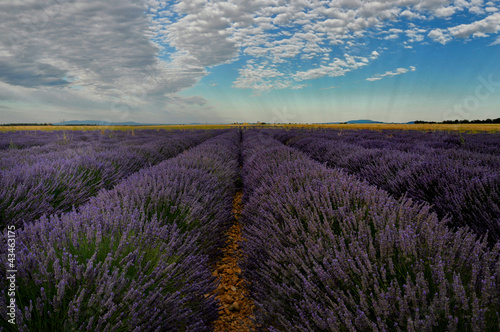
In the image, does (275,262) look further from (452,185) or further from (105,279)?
(452,185)

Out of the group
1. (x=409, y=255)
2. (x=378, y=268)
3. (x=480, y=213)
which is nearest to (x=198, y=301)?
(x=378, y=268)

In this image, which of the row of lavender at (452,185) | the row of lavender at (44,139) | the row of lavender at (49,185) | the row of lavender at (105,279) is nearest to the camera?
the row of lavender at (105,279)

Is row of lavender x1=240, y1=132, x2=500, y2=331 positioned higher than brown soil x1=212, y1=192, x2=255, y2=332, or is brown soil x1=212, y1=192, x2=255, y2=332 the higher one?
row of lavender x1=240, y1=132, x2=500, y2=331

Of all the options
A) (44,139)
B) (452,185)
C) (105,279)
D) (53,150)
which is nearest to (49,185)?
(105,279)

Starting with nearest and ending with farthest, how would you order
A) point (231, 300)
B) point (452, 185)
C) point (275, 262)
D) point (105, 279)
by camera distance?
point (105, 279), point (275, 262), point (231, 300), point (452, 185)

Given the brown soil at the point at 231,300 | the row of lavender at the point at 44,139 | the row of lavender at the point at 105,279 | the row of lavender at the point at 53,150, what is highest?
the row of lavender at the point at 44,139

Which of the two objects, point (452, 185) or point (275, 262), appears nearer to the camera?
point (275, 262)

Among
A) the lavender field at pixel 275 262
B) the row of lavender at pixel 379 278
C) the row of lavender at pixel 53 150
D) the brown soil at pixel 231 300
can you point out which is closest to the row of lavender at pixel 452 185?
the lavender field at pixel 275 262

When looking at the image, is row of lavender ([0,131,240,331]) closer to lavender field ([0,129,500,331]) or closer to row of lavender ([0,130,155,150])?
lavender field ([0,129,500,331])

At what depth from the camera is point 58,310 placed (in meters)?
1.11

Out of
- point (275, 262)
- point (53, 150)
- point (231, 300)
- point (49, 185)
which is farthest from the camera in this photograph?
point (53, 150)

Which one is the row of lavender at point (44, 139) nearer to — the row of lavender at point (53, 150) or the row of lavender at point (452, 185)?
the row of lavender at point (53, 150)

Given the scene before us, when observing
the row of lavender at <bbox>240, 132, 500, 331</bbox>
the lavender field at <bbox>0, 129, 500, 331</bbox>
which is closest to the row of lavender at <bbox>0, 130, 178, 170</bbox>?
the lavender field at <bbox>0, 129, 500, 331</bbox>

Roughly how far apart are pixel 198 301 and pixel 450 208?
2710 millimetres
